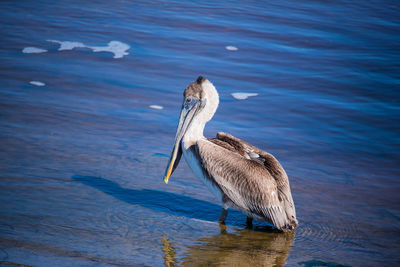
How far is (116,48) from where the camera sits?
9461 millimetres

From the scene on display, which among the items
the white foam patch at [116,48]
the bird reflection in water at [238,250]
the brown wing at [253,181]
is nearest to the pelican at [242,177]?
the brown wing at [253,181]

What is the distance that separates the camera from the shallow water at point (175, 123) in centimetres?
407

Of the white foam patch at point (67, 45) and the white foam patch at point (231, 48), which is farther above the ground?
the white foam patch at point (231, 48)

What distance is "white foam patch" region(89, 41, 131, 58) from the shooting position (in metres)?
9.22

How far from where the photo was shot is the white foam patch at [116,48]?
9.22 m

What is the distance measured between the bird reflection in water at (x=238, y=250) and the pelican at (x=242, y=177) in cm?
15

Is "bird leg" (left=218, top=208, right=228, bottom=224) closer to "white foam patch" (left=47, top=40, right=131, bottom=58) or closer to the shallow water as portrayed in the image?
the shallow water

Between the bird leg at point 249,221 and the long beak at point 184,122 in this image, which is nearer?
the bird leg at point 249,221

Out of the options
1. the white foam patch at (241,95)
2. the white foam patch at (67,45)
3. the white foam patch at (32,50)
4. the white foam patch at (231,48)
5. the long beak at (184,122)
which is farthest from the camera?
the white foam patch at (231,48)

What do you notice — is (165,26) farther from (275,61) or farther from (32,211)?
(32,211)

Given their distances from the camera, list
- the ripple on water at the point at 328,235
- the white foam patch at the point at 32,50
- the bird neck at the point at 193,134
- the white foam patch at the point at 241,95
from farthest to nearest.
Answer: the white foam patch at the point at 32,50 < the white foam patch at the point at 241,95 < the bird neck at the point at 193,134 < the ripple on water at the point at 328,235

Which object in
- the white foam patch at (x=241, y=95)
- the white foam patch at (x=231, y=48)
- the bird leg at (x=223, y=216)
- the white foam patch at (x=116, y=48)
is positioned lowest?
the bird leg at (x=223, y=216)

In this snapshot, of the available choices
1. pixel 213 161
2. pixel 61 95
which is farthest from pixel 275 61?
pixel 213 161

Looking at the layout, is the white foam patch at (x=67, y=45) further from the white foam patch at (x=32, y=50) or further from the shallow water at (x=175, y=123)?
the white foam patch at (x=32, y=50)
